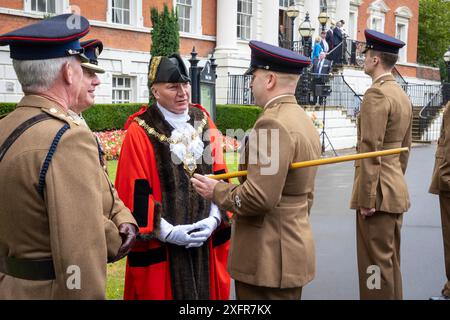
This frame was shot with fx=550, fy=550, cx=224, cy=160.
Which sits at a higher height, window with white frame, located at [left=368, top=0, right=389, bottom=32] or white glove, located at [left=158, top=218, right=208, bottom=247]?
window with white frame, located at [left=368, top=0, right=389, bottom=32]

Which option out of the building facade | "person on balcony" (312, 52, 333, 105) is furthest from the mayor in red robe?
"person on balcony" (312, 52, 333, 105)

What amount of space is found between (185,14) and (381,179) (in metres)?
19.4

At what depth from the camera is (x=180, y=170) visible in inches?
157

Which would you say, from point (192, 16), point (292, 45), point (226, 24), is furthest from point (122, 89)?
point (292, 45)

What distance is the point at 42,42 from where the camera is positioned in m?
2.46

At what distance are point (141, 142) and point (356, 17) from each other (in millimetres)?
31204

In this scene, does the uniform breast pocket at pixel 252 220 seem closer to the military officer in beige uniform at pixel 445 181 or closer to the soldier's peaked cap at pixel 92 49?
the soldier's peaked cap at pixel 92 49

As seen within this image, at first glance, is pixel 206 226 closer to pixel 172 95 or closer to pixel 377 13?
pixel 172 95

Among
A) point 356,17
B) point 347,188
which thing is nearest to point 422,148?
point 347,188

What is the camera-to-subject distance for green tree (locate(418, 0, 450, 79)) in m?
45.6

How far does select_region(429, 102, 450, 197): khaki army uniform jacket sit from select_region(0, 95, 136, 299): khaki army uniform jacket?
3.97m

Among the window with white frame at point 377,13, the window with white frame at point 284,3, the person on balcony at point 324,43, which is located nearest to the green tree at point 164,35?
the person on balcony at point 324,43

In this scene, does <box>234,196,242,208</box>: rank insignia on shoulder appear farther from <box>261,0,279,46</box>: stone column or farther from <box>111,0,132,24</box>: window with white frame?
<box>261,0,279,46</box>: stone column
